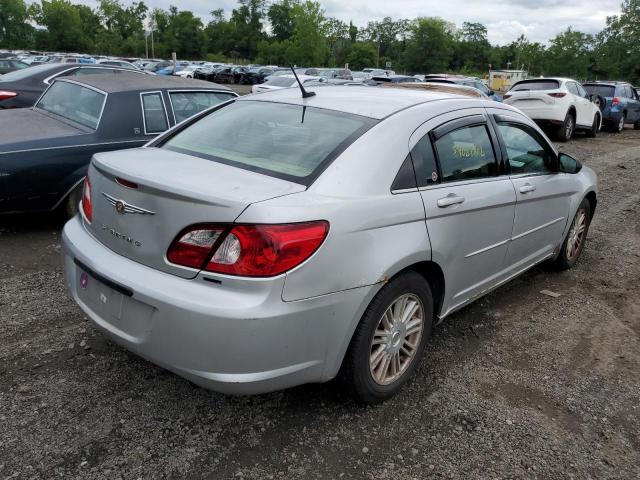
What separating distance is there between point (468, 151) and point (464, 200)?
389 mm

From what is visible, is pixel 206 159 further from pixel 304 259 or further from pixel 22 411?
pixel 22 411

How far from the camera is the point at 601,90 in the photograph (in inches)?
738

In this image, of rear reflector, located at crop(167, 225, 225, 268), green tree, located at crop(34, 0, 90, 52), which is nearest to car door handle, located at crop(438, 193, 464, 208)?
rear reflector, located at crop(167, 225, 225, 268)

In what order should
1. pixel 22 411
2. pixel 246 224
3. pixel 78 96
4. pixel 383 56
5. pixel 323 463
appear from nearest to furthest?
pixel 246 224 → pixel 323 463 → pixel 22 411 → pixel 78 96 → pixel 383 56

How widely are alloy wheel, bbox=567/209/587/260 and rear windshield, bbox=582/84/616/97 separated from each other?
1549 centimetres

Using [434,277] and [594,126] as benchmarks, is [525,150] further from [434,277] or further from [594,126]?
[594,126]

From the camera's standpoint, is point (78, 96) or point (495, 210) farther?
point (78, 96)

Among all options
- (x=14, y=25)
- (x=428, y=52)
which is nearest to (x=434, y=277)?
(x=428, y=52)

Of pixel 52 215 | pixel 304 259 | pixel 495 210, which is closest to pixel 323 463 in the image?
pixel 304 259

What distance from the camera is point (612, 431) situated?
290 cm

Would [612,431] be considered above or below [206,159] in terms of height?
below

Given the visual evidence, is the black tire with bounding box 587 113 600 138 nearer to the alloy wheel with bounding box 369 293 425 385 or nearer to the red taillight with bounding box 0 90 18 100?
the red taillight with bounding box 0 90 18 100

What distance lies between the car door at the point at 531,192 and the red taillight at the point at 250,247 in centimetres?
199

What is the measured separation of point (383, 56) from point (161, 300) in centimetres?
10984
